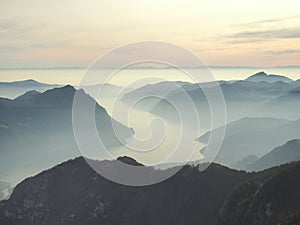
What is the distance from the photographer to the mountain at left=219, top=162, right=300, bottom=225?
5276 inches

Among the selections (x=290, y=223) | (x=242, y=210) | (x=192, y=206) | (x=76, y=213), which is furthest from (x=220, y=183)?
(x=290, y=223)

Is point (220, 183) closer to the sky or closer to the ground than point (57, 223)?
closer to the sky

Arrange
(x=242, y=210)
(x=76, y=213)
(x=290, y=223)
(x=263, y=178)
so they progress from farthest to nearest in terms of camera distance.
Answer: (x=76, y=213) < (x=263, y=178) < (x=242, y=210) < (x=290, y=223)

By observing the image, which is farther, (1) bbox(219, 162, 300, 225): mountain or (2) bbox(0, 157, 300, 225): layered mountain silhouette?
(2) bbox(0, 157, 300, 225): layered mountain silhouette

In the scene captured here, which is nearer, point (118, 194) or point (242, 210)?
point (242, 210)

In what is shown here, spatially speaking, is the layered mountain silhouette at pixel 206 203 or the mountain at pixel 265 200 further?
the layered mountain silhouette at pixel 206 203

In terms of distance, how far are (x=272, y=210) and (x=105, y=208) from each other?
280ft

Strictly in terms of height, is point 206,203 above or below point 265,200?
below

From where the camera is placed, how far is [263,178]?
6368 inches

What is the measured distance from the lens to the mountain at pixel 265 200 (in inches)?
5276

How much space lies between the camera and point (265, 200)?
141750 mm

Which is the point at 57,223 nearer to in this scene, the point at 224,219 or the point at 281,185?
the point at 224,219

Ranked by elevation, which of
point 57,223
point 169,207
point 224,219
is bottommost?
point 57,223

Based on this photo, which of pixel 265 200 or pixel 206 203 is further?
pixel 206 203
